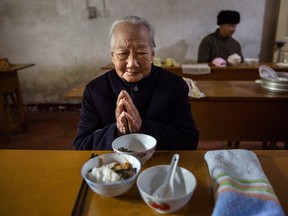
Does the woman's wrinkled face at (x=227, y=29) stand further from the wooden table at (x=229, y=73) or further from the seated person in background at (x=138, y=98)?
the seated person in background at (x=138, y=98)

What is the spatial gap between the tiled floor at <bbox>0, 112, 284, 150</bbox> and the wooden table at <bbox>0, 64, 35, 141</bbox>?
160mm

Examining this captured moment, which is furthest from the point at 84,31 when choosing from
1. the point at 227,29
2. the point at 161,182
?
the point at 161,182

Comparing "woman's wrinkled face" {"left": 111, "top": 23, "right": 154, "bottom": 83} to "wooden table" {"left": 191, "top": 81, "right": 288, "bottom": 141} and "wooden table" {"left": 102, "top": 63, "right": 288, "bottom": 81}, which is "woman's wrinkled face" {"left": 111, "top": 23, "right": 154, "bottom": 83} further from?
"wooden table" {"left": 102, "top": 63, "right": 288, "bottom": 81}

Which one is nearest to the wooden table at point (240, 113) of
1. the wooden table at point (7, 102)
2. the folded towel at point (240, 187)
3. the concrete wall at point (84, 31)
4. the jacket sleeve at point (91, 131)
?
the jacket sleeve at point (91, 131)

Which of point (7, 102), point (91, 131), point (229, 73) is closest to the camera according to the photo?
point (91, 131)

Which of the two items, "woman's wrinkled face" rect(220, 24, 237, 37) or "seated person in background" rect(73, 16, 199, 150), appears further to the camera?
"woman's wrinkled face" rect(220, 24, 237, 37)

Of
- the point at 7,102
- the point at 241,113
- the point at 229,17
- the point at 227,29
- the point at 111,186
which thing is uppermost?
the point at 229,17

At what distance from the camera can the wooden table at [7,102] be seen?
3223 mm

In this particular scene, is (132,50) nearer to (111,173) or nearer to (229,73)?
(111,173)

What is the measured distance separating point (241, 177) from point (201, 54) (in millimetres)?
3511

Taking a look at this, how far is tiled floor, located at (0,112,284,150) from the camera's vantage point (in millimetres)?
3176

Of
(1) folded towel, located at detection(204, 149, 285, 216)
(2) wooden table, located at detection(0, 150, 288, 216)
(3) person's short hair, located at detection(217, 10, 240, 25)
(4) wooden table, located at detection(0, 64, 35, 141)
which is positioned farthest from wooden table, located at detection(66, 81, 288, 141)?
Answer: (3) person's short hair, located at detection(217, 10, 240, 25)

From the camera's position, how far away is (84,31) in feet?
14.1

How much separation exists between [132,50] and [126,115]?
314 mm
